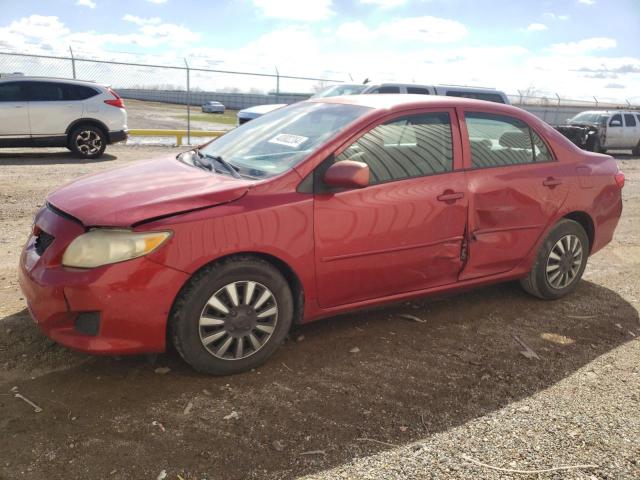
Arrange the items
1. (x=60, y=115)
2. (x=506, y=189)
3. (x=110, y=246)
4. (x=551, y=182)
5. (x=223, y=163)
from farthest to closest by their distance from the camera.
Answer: (x=60, y=115) < (x=551, y=182) < (x=506, y=189) < (x=223, y=163) < (x=110, y=246)

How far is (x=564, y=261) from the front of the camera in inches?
178

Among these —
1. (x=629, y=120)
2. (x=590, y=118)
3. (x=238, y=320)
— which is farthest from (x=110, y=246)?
(x=629, y=120)

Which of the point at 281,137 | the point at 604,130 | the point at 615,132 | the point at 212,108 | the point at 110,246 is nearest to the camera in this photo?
the point at 110,246

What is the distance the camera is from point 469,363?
3502 millimetres

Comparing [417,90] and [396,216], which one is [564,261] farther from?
[417,90]

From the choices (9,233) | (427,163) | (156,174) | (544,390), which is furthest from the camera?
(9,233)

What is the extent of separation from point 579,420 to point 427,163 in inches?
70.4

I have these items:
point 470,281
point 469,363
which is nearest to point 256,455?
point 469,363

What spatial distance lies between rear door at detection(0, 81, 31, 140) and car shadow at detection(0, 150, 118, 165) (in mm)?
511

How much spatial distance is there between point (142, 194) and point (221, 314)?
2.61ft

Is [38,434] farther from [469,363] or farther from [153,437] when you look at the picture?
[469,363]

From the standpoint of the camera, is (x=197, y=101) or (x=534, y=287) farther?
(x=197, y=101)

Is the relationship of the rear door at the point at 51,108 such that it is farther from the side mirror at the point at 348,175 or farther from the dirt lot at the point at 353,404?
the side mirror at the point at 348,175

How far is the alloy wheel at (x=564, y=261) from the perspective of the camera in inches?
175
